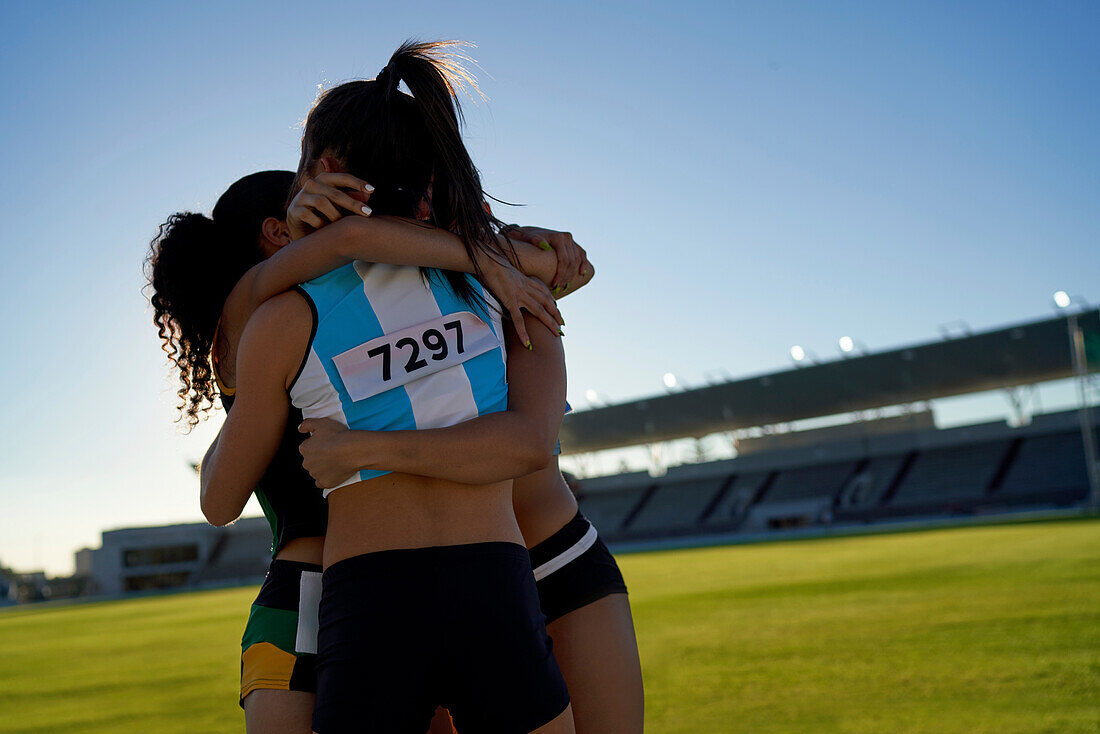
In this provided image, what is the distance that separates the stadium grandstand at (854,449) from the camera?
3744 cm

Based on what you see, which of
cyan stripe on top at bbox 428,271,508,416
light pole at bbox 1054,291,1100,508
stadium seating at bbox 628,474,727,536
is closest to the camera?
cyan stripe on top at bbox 428,271,508,416

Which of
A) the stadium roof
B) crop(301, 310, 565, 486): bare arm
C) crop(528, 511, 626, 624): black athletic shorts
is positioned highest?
crop(301, 310, 565, 486): bare arm

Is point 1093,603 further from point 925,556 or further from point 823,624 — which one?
point 925,556

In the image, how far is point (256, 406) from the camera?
151cm

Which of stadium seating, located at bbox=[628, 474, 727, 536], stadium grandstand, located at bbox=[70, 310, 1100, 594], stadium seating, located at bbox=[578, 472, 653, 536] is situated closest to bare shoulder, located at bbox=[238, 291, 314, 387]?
stadium grandstand, located at bbox=[70, 310, 1100, 594]

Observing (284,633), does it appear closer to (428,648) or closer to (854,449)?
(428,648)

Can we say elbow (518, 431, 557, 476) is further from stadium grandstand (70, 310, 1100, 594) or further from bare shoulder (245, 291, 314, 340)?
stadium grandstand (70, 310, 1100, 594)

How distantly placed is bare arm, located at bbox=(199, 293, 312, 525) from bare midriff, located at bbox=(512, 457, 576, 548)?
0.73 meters

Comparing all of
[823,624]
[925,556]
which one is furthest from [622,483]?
[823,624]

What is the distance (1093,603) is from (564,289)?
681 centimetres

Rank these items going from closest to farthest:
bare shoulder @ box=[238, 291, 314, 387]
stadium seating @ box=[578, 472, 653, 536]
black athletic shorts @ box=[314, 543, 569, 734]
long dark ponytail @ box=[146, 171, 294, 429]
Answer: black athletic shorts @ box=[314, 543, 569, 734]
bare shoulder @ box=[238, 291, 314, 387]
long dark ponytail @ box=[146, 171, 294, 429]
stadium seating @ box=[578, 472, 653, 536]

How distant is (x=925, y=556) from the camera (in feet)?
49.5

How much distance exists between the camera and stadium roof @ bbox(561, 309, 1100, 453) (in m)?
38.8

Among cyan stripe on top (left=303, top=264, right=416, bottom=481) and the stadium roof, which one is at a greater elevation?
cyan stripe on top (left=303, top=264, right=416, bottom=481)
